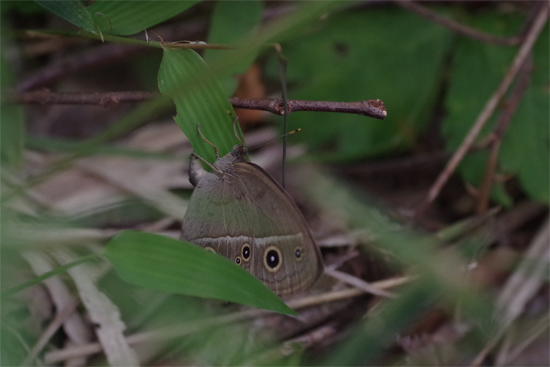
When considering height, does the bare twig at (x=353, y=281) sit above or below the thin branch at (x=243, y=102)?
below

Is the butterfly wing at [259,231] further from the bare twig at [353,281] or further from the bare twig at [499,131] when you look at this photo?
the bare twig at [499,131]

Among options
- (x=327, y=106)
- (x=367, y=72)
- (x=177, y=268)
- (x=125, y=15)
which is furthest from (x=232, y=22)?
(x=177, y=268)

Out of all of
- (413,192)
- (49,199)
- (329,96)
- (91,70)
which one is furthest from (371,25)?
(49,199)

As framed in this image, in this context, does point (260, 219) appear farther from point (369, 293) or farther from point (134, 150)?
point (134, 150)

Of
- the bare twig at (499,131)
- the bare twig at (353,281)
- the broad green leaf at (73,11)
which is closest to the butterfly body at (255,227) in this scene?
the bare twig at (353,281)

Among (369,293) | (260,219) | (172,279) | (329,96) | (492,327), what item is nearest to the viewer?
(172,279)

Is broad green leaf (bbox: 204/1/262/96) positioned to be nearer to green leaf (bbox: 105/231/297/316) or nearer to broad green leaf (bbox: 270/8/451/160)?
broad green leaf (bbox: 270/8/451/160)

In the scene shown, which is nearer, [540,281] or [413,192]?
[540,281]
